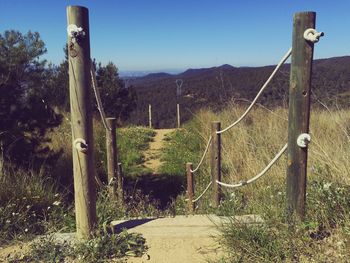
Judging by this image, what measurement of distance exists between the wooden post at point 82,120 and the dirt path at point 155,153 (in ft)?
19.0

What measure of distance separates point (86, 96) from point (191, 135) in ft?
24.7

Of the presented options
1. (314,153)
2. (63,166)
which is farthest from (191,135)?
(314,153)

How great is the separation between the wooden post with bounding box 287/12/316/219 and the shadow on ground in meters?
4.36

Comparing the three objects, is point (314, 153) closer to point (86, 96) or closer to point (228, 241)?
point (228, 241)

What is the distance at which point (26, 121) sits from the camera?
19.8 ft

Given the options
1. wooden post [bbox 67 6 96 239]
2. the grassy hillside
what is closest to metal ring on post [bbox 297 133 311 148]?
the grassy hillside

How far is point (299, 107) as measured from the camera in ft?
8.39

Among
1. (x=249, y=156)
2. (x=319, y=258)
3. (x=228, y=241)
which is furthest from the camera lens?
(x=249, y=156)

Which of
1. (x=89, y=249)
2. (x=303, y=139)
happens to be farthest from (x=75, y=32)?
(x=303, y=139)

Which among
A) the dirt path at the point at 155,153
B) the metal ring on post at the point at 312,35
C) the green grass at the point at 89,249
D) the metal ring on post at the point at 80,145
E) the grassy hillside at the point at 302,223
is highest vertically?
the metal ring on post at the point at 312,35

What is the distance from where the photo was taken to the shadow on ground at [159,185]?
7.16m

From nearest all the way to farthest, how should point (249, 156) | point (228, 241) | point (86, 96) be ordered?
1. point (228, 241)
2. point (86, 96)
3. point (249, 156)

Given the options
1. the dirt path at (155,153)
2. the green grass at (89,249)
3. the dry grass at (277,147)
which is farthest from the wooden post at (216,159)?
the dirt path at (155,153)

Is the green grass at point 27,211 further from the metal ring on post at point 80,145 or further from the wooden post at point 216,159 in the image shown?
the wooden post at point 216,159
